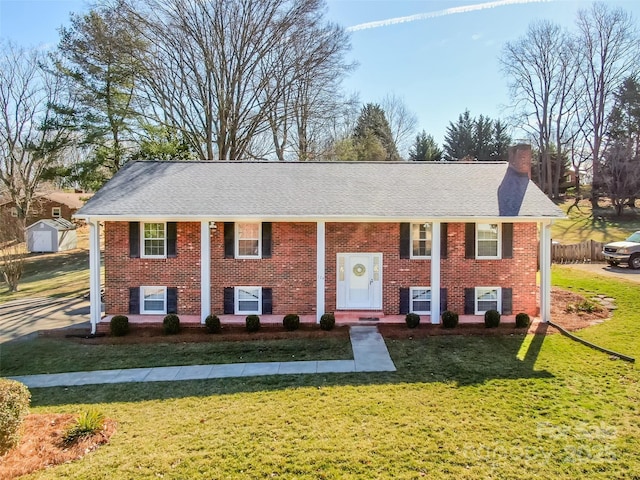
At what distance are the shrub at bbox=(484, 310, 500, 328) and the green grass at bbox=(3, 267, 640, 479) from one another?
2.09m

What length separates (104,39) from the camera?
22.4 metres

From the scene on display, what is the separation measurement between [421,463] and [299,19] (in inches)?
1054

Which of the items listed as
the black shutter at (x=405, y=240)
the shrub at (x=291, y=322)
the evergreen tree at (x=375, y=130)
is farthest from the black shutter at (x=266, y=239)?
the evergreen tree at (x=375, y=130)

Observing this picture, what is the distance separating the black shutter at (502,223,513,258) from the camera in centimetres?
1266

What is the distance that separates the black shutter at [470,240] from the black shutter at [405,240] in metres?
1.83

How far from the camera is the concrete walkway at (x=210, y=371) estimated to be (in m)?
8.85

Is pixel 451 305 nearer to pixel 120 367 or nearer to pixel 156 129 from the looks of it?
pixel 120 367

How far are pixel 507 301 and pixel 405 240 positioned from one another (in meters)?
3.97

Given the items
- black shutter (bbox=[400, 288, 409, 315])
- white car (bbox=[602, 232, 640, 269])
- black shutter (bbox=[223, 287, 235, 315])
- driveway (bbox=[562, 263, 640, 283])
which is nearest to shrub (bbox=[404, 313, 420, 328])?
black shutter (bbox=[400, 288, 409, 315])

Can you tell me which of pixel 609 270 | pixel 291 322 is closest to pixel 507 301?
pixel 291 322

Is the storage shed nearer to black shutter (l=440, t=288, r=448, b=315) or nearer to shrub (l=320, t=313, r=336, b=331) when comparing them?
shrub (l=320, t=313, r=336, b=331)

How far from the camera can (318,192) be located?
533 inches

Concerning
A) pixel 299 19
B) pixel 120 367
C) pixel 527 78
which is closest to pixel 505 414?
pixel 120 367

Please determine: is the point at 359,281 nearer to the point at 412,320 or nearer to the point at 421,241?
the point at 412,320
